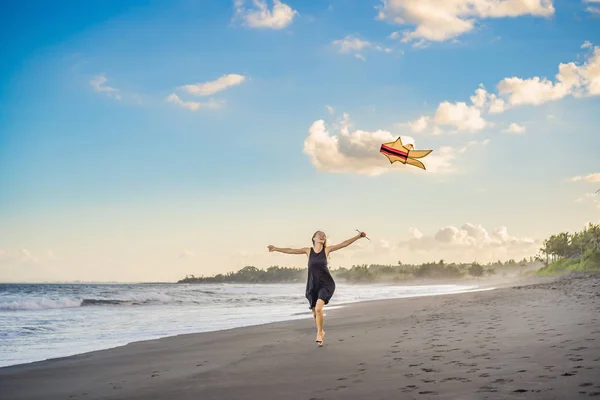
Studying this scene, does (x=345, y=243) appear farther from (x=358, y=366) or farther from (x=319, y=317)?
(x=358, y=366)

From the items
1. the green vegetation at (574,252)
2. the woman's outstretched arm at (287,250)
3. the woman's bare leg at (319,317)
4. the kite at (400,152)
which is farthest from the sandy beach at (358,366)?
the green vegetation at (574,252)

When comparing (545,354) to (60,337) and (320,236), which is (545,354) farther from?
(60,337)

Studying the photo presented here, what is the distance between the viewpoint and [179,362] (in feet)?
29.2

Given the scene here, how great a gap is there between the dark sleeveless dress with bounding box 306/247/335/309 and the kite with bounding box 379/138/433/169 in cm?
227

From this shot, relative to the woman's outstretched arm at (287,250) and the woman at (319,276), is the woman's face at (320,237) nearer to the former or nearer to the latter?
the woman at (319,276)

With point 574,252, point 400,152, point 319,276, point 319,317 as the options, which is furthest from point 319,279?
point 574,252

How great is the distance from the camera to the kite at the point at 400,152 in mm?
9742

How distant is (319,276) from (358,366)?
9.67 ft

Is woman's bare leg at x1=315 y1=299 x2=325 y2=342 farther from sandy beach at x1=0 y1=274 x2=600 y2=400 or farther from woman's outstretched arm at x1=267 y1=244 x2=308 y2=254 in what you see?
woman's outstretched arm at x1=267 y1=244 x2=308 y2=254

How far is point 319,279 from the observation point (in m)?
10.1

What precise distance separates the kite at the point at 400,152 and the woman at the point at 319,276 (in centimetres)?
187

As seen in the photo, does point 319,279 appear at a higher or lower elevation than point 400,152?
lower

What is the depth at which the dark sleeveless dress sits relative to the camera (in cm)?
1009

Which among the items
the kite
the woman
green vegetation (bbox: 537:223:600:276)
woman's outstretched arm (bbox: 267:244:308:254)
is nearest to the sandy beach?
the woman
